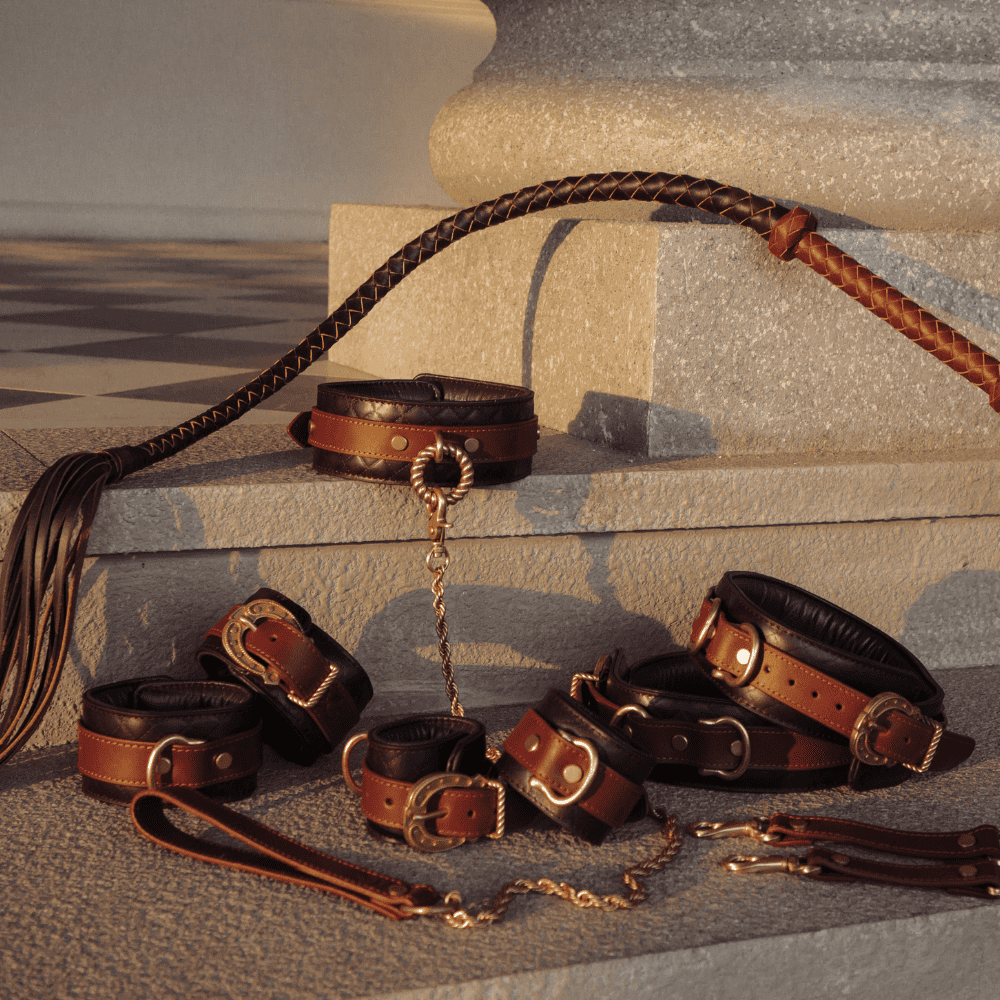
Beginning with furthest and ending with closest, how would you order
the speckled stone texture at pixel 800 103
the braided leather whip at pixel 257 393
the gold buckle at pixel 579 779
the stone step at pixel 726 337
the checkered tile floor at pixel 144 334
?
the checkered tile floor at pixel 144 334 → the speckled stone texture at pixel 800 103 → the stone step at pixel 726 337 → the braided leather whip at pixel 257 393 → the gold buckle at pixel 579 779

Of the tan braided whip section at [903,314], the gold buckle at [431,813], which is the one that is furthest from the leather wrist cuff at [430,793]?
the tan braided whip section at [903,314]

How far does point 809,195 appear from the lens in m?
2.04

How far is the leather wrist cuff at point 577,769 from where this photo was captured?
137cm

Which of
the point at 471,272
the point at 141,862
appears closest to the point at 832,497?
the point at 471,272

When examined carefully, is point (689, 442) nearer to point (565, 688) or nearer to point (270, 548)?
point (565, 688)

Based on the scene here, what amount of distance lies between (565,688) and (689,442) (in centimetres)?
43

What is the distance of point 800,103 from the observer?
6.67 ft

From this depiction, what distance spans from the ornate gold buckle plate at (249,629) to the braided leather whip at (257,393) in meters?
0.19
